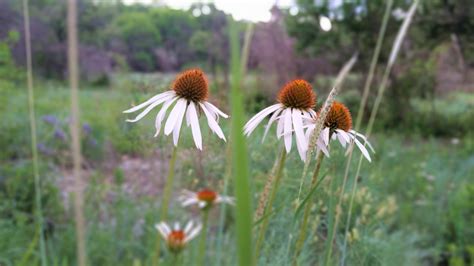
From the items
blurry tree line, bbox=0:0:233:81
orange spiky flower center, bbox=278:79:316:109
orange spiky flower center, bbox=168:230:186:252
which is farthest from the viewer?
blurry tree line, bbox=0:0:233:81

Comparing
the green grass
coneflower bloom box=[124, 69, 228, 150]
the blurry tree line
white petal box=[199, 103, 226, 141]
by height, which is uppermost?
the blurry tree line

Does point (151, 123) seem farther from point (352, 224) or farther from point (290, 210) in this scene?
point (352, 224)

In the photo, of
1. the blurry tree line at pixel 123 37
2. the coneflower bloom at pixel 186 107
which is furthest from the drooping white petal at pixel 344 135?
the blurry tree line at pixel 123 37

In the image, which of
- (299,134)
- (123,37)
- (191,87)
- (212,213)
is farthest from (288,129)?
(123,37)

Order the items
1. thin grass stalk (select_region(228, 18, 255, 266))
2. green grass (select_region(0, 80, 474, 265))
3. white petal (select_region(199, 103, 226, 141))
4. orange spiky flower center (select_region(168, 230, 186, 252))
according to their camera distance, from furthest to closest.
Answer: green grass (select_region(0, 80, 474, 265)) → orange spiky flower center (select_region(168, 230, 186, 252)) → white petal (select_region(199, 103, 226, 141)) → thin grass stalk (select_region(228, 18, 255, 266))

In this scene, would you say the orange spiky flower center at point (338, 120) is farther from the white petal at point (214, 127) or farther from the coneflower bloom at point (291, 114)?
the white petal at point (214, 127)

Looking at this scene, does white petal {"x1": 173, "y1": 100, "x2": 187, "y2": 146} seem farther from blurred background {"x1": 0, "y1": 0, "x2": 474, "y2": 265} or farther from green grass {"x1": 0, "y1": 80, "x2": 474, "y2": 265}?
green grass {"x1": 0, "y1": 80, "x2": 474, "y2": 265}

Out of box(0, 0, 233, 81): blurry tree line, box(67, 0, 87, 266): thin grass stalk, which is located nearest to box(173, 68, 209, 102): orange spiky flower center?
box(67, 0, 87, 266): thin grass stalk
